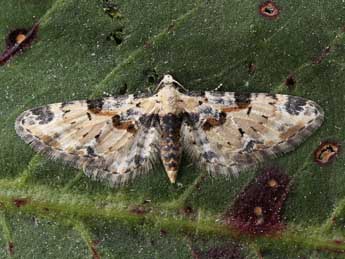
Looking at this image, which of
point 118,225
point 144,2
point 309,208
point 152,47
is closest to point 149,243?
point 118,225

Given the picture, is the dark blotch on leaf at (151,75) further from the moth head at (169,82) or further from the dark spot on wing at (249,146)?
the dark spot on wing at (249,146)

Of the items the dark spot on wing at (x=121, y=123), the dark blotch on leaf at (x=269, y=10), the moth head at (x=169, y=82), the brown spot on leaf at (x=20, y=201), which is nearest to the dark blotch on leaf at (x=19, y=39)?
the dark spot on wing at (x=121, y=123)

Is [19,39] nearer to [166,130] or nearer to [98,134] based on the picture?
[98,134]

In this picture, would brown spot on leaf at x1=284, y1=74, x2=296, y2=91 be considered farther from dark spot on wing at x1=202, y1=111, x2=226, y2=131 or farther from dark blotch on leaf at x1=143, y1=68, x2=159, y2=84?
dark blotch on leaf at x1=143, y1=68, x2=159, y2=84

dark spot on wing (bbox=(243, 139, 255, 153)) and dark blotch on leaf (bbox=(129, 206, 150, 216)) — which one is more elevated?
dark spot on wing (bbox=(243, 139, 255, 153))

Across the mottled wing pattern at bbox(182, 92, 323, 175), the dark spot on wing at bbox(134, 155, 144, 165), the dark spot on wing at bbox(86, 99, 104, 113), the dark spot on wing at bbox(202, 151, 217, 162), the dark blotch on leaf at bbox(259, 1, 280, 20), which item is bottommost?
the dark spot on wing at bbox(134, 155, 144, 165)

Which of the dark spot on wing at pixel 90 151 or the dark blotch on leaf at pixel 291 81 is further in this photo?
the dark spot on wing at pixel 90 151

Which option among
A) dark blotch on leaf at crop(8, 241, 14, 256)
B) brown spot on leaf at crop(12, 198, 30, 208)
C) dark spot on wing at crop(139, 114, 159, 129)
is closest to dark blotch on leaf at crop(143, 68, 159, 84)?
dark spot on wing at crop(139, 114, 159, 129)
